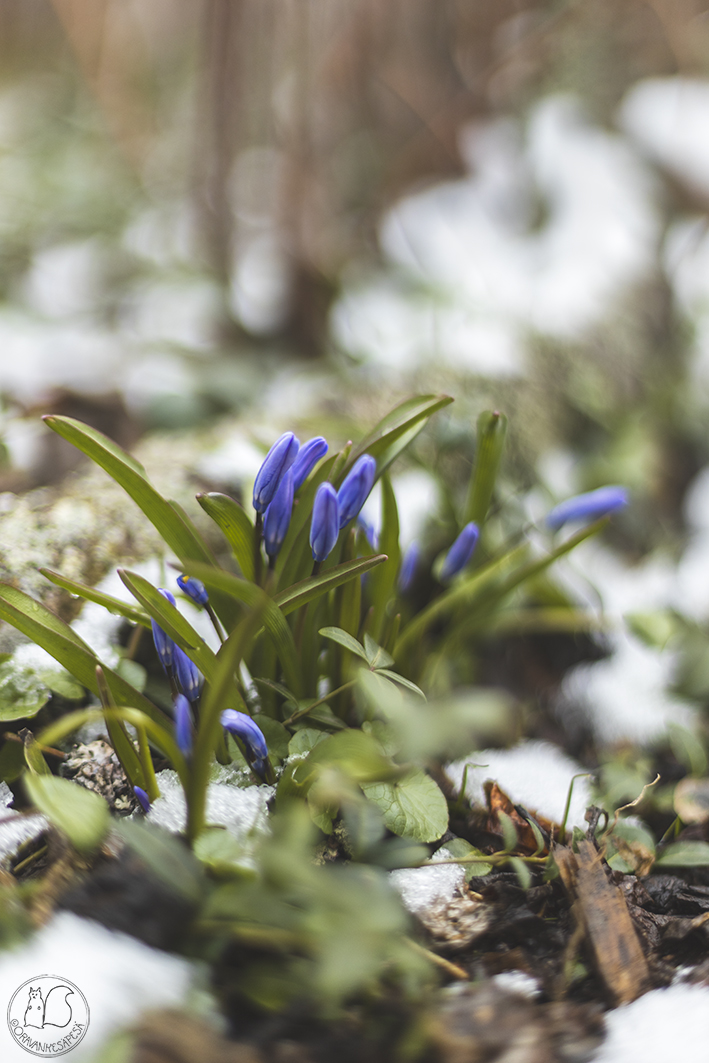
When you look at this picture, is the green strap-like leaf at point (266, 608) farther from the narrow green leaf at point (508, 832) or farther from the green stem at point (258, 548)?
the narrow green leaf at point (508, 832)

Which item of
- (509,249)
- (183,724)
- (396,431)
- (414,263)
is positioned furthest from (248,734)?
(509,249)

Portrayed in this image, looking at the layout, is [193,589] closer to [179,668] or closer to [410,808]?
[179,668]

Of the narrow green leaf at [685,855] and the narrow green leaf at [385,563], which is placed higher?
the narrow green leaf at [385,563]

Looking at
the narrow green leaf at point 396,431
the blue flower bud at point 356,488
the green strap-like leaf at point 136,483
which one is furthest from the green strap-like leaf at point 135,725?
the narrow green leaf at point 396,431

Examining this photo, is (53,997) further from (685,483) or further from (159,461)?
(685,483)

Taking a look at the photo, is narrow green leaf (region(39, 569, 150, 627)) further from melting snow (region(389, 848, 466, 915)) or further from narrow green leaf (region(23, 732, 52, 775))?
melting snow (region(389, 848, 466, 915))
